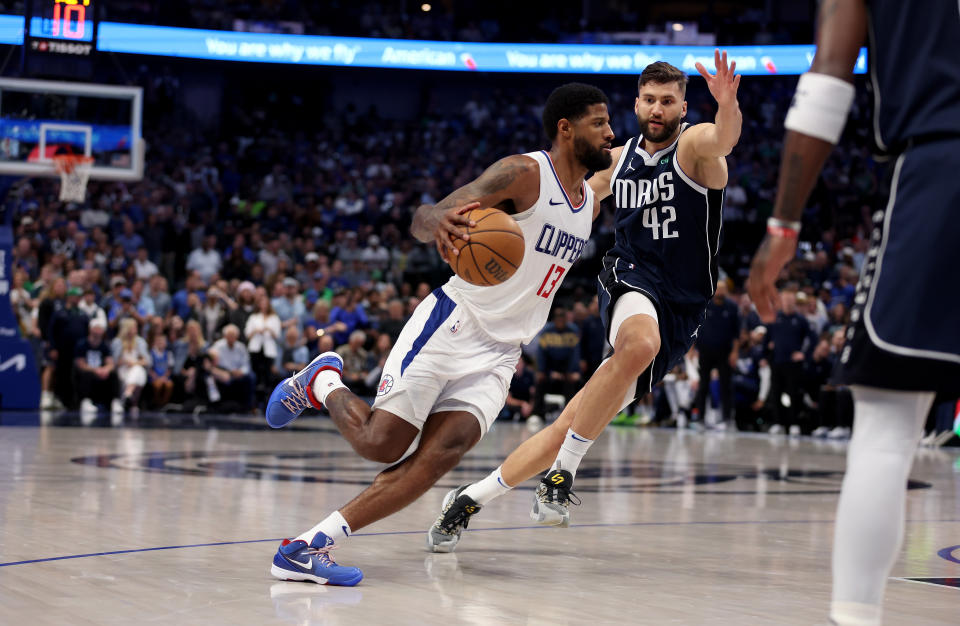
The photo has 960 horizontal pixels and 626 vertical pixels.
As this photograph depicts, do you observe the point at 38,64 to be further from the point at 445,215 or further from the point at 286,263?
the point at 445,215

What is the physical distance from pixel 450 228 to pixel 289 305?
42.2 ft

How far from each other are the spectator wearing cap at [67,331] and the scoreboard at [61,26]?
314cm

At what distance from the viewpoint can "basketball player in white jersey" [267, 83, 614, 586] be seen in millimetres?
4668

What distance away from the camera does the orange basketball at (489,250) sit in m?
4.42

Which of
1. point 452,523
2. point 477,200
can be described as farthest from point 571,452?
point 477,200

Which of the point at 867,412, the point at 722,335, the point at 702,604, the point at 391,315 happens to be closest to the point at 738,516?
the point at 702,604

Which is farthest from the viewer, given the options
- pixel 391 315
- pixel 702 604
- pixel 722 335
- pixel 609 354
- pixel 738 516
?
pixel 391 315

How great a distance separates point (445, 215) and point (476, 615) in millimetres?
1445

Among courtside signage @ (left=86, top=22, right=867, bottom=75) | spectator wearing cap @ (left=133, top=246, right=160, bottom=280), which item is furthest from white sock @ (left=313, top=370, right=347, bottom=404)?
courtside signage @ (left=86, top=22, right=867, bottom=75)

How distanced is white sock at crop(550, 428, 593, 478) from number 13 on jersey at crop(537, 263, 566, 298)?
2.07 feet

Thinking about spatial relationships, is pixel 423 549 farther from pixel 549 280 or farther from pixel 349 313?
pixel 349 313

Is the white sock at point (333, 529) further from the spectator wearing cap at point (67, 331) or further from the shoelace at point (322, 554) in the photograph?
the spectator wearing cap at point (67, 331)

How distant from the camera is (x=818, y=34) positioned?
2.74 meters

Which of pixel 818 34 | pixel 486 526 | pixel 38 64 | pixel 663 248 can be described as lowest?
pixel 486 526
